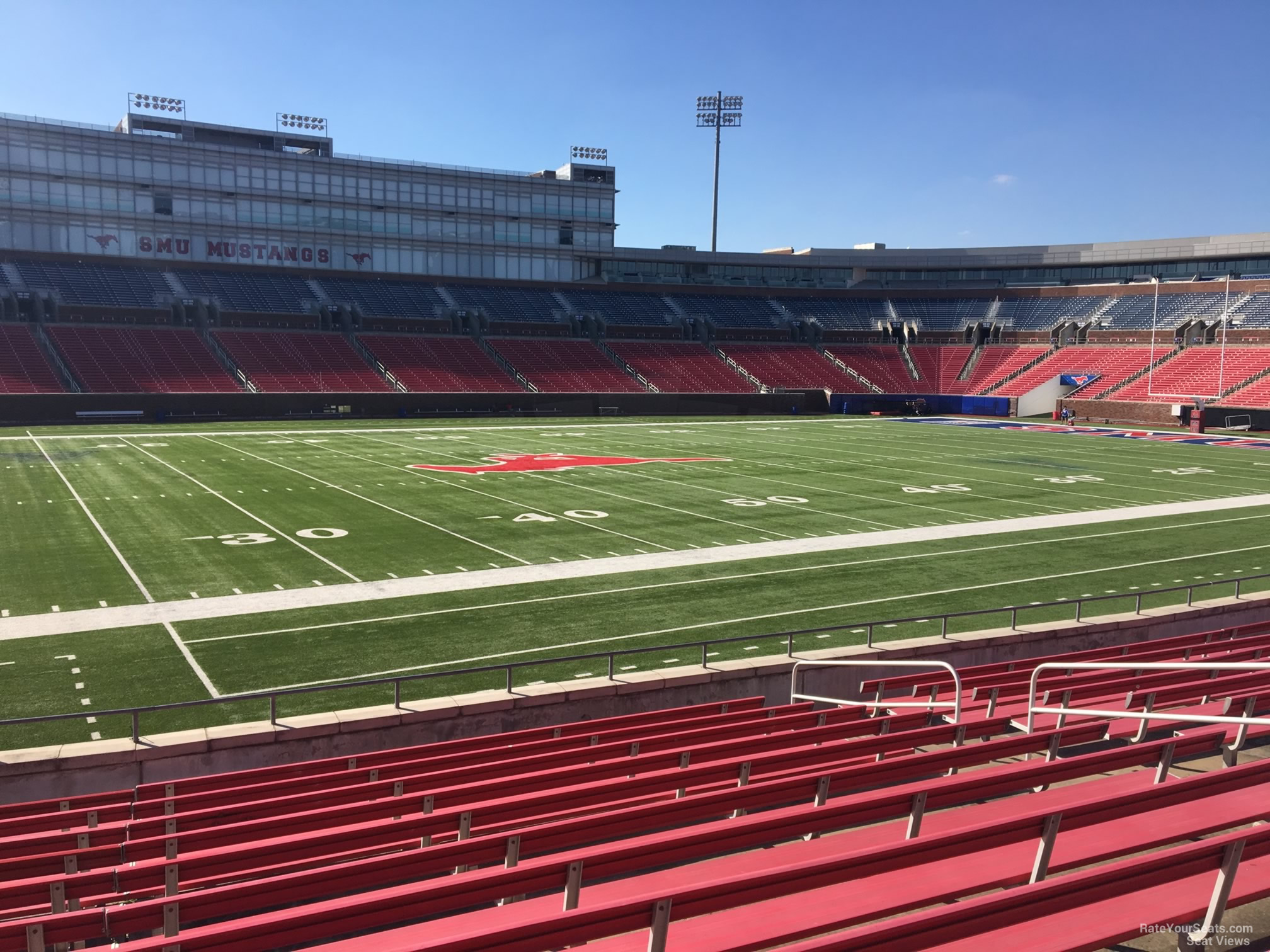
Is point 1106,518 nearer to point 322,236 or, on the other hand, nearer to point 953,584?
point 953,584

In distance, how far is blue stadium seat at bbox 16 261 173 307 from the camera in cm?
6650

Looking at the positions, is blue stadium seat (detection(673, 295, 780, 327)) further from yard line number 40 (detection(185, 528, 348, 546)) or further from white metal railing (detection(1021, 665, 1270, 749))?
white metal railing (detection(1021, 665, 1270, 749))

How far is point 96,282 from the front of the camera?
68.7 meters

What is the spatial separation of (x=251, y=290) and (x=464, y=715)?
6942 cm

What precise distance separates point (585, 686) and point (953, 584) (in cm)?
1102

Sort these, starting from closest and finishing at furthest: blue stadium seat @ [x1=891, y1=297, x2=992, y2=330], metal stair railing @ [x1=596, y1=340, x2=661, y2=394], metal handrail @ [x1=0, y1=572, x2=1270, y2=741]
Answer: metal handrail @ [x1=0, y1=572, x2=1270, y2=741], metal stair railing @ [x1=596, y1=340, x2=661, y2=394], blue stadium seat @ [x1=891, y1=297, x2=992, y2=330]

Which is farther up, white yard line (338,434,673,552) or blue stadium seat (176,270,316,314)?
blue stadium seat (176,270,316,314)

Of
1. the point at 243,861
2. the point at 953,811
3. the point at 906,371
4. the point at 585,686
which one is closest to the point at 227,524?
the point at 585,686

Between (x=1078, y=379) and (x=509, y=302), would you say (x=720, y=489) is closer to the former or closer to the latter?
(x=1078, y=379)

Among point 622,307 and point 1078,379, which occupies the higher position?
point 622,307

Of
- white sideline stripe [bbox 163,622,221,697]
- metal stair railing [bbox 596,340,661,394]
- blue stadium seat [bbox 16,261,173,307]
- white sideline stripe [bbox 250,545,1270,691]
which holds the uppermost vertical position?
blue stadium seat [bbox 16,261,173,307]

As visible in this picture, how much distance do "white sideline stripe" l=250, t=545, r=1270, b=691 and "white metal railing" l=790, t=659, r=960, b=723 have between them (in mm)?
3464

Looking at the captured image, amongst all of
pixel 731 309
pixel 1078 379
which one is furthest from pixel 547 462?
pixel 731 309

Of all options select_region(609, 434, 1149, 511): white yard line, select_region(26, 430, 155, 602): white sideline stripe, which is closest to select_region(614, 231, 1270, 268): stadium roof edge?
select_region(609, 434, 1149, 511): white yard line
